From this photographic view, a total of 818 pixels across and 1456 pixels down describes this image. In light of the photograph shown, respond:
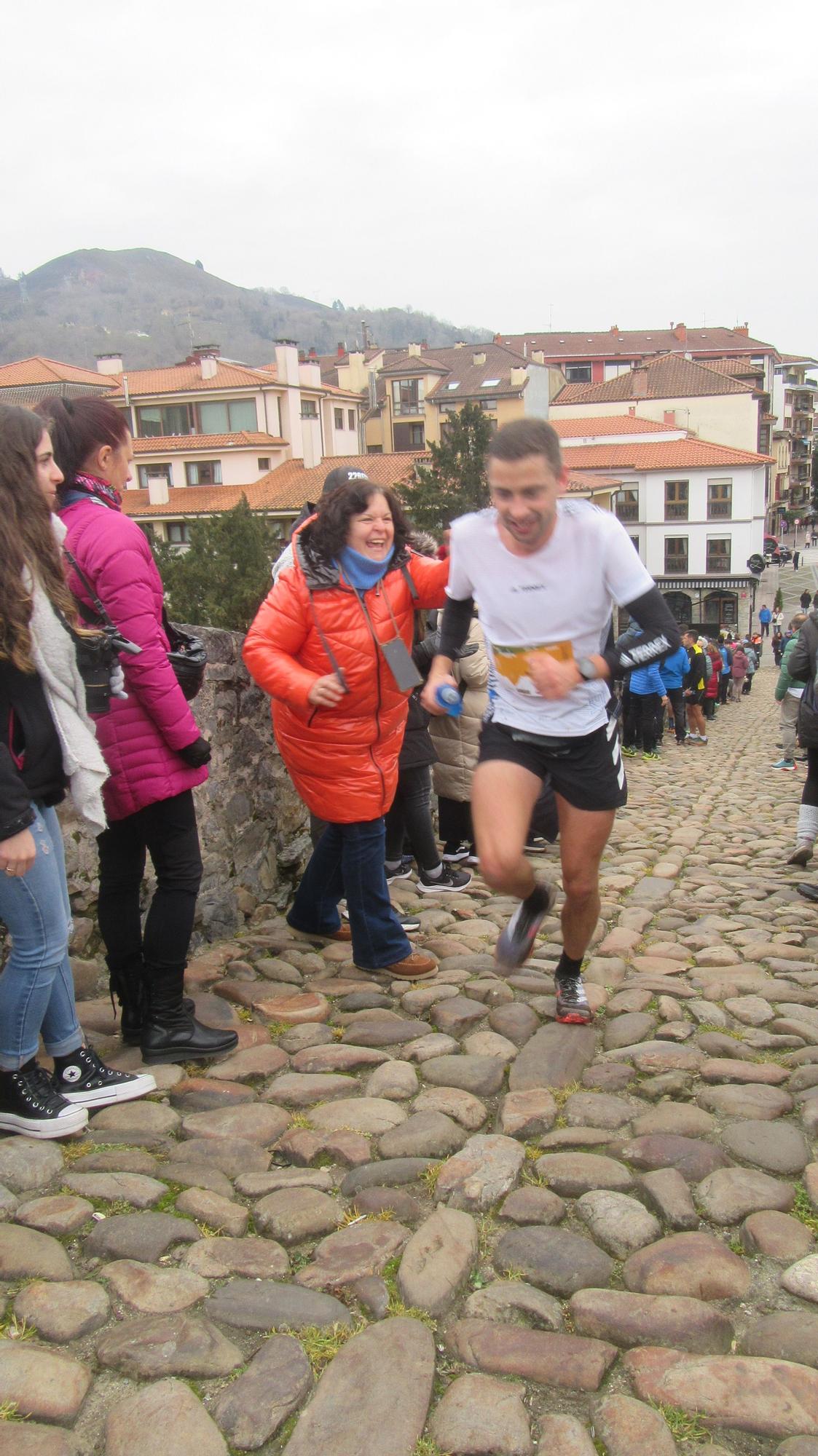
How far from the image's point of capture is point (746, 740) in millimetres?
19531

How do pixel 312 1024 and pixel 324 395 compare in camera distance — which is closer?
pixel 312 1024

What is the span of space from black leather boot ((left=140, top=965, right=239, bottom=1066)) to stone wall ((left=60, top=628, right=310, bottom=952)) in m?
0.92

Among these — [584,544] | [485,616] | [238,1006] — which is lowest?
[238,1006]

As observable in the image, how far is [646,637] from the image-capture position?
11.9 feet

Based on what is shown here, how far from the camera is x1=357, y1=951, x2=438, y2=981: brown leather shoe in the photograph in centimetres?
463

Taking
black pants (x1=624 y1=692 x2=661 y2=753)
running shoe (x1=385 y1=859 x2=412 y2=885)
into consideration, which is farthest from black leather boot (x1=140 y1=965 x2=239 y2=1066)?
black pants (x1=624 y1=692 x2=661 y2=753)

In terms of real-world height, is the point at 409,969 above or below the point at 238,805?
below

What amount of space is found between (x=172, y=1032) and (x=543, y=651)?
72.0 inches

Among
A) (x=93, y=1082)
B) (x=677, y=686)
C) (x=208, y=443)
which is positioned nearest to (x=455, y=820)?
(x=93, y=1082)

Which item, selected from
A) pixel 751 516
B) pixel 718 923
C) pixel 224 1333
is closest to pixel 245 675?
pixel 718 923

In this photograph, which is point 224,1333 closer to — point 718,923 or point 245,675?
point 245,675

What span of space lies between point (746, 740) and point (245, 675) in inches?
620

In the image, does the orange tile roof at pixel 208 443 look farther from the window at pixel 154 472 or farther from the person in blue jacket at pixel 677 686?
the person in blue jacket at pixel 677 686

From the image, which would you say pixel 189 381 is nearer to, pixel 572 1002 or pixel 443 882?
pixel 443 882
